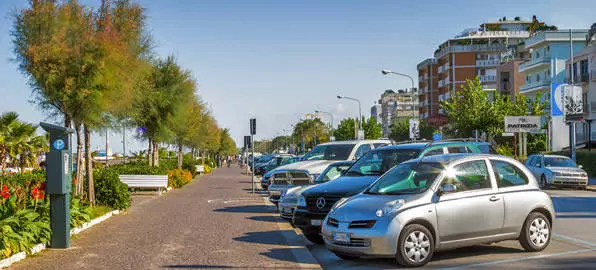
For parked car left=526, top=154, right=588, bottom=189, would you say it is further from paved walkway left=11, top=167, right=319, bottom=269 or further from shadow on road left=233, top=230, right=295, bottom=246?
shadow on road left=233, top=230, right=295, bottom=246

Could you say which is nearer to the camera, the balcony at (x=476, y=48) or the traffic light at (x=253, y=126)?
the traffic light at (x=253, y=126)

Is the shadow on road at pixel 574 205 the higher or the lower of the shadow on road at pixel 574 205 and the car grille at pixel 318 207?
the lower

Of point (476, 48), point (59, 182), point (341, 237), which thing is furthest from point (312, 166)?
point (476, 48)

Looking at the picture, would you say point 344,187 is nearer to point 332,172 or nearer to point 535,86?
point 332,172

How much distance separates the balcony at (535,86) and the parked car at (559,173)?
139ft

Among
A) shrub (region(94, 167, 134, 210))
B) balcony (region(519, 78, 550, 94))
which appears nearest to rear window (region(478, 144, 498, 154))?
shrub (region(94, 167, 134, 210))

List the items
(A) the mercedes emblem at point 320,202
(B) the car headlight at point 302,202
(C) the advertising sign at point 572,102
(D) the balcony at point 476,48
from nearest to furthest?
(A) the mercedes emblem at point 320,202 < (B) the car headlight at point 302,202 < (C) the advertising sign at point 572,102 < (D) the balcony at point 476,48

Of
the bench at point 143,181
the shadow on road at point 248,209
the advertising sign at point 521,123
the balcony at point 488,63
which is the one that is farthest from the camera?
the balcony at point 488,63

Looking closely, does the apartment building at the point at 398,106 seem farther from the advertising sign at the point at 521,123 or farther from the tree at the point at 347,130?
the advertising sign at the point at 521,123

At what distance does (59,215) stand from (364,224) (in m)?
5.20

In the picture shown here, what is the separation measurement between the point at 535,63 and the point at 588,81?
42.2 feet

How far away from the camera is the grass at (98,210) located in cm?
1608

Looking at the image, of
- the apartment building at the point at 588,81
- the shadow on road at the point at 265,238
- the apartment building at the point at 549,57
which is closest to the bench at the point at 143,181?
the shadow on road at the point at 265,238

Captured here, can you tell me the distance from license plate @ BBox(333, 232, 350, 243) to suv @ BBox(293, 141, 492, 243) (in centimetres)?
226
